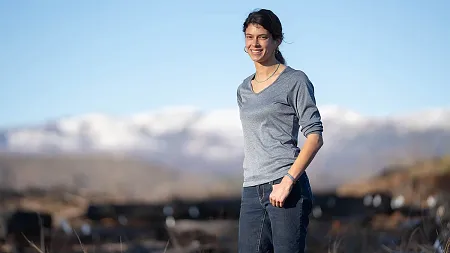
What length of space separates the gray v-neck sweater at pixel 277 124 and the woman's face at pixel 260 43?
126 mm

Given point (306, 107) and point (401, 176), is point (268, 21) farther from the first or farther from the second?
point (401, 176)

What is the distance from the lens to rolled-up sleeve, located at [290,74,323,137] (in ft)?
11.0

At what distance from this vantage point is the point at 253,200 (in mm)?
3451

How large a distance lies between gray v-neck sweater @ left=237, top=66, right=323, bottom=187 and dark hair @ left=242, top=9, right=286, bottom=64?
18 centimetres

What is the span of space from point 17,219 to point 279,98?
20.5 ft

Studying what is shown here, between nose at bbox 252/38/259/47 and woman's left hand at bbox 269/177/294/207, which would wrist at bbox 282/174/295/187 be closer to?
woman's left hand at bbox 269/177/294/207

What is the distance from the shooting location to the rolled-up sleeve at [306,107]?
3338 mm

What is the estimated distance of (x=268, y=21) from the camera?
351 centimetres

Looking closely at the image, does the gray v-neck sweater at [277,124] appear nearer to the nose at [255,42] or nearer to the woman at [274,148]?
the woman at [274,148]

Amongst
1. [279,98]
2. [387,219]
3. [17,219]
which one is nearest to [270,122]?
[279,98]

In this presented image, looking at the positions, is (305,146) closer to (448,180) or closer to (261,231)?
(261,231)

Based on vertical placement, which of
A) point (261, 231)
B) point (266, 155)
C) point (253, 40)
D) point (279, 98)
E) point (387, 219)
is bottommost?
point (387, 219)

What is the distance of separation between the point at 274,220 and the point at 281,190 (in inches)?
7.4

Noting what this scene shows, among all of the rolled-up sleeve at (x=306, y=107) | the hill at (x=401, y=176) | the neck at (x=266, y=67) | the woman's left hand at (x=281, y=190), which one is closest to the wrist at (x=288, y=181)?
the woman's left hand at (x=281, y=190)
